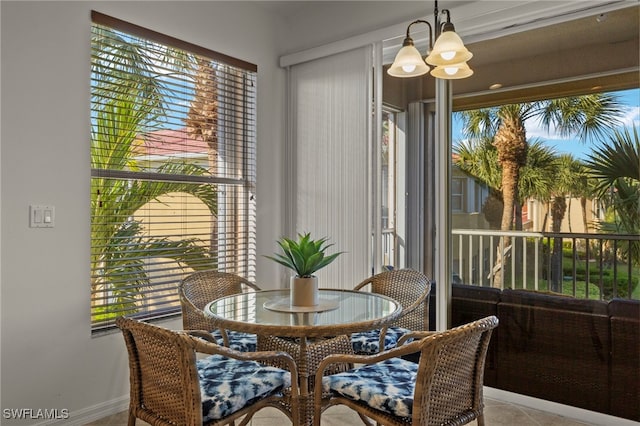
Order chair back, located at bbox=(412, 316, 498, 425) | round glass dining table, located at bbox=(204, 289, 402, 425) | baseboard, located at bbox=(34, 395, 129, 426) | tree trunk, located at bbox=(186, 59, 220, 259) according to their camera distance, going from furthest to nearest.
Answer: tree trunk, located at bbox=(186, 59, 220, 259)
baseboard, located at bbox=(34, 395, 129, 426)
round glass dining table, located at bbox=(204, 289, 402, 425)
chair back, located at bbox=(412, 316, 498, 425)

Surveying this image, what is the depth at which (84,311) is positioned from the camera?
2.70 meters

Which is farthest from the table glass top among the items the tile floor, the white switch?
the white switch

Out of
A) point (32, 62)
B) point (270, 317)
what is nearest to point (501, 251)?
point (270, 317)

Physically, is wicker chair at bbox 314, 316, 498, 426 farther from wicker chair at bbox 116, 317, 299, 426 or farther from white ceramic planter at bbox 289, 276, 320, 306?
white ceramic planter at bbox 289, 276, 320, 306

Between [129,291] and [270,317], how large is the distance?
128 centimetres

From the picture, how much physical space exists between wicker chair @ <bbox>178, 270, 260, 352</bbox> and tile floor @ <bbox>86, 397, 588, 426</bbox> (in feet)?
1.56

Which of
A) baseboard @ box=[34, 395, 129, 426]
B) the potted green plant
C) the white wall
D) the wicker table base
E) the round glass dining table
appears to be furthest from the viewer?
baseboard @ box=[34, 395, 129, 426]

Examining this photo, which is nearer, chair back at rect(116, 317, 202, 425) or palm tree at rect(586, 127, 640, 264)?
chair back at rect(116, 317, 202, 425)

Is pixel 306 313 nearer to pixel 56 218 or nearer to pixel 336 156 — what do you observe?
pixel 56 218

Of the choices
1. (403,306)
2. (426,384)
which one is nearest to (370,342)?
(403,306)

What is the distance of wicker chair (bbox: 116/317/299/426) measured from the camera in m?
1.63

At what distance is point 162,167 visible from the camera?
3.12 m

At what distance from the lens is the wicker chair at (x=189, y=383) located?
1629 mm

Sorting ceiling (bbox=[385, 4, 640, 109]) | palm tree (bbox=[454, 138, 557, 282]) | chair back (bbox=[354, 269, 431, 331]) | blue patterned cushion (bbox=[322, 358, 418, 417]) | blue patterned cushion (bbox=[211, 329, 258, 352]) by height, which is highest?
ceiling (bbox=[385, 4, 640, 109])
